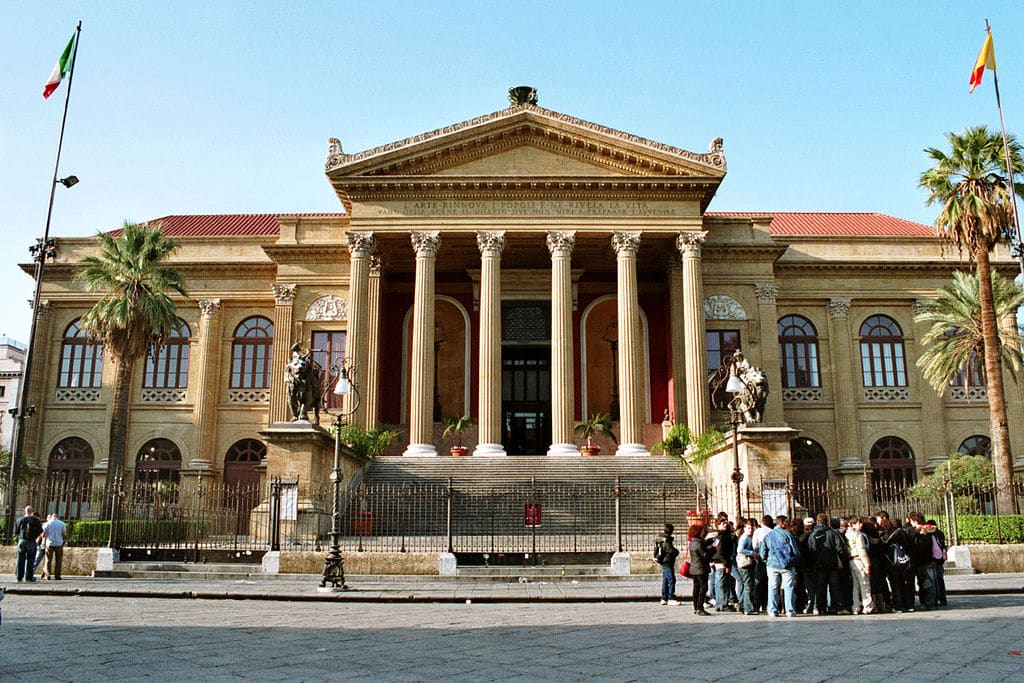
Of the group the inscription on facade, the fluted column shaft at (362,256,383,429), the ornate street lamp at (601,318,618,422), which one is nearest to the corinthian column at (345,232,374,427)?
the fluted column shaft at (362,256,383,429)

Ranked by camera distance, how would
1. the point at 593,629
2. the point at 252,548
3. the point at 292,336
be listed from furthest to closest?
the point at 292,336 < the point at 252,548 < the point at 593,629

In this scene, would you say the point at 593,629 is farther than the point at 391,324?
No

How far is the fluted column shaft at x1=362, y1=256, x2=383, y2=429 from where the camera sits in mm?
31747

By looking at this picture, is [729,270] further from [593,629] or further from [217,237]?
[593,629]

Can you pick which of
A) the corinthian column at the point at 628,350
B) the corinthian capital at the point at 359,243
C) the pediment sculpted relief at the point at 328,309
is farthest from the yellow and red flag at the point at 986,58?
the pediment sculpted relief at the point at 328,309

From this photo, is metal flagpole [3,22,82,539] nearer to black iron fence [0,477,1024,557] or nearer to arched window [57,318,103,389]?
black iron fence [0,477,1024,557]

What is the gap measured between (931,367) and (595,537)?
1762cm

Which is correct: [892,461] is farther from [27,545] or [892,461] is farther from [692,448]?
[27,545]

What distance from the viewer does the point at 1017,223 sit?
24.6 m

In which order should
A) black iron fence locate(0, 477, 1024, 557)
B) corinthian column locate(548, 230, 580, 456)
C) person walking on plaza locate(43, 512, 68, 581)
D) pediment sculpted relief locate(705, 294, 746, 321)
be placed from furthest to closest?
pediment sculpted relief locate(705, 294, 746, 321), corinthian column locate(548, 230, 580, 456), black iron fence locate(0, 477, 1024, 557), person walking on plaza locate(43, 512, 68, 581)

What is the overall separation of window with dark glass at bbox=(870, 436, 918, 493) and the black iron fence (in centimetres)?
1014

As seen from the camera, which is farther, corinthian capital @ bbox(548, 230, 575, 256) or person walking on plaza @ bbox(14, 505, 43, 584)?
corinthian capital @ bbox(548, 230, 575, 256)

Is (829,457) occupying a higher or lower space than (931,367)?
lower

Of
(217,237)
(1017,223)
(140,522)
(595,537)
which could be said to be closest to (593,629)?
(595,537)
